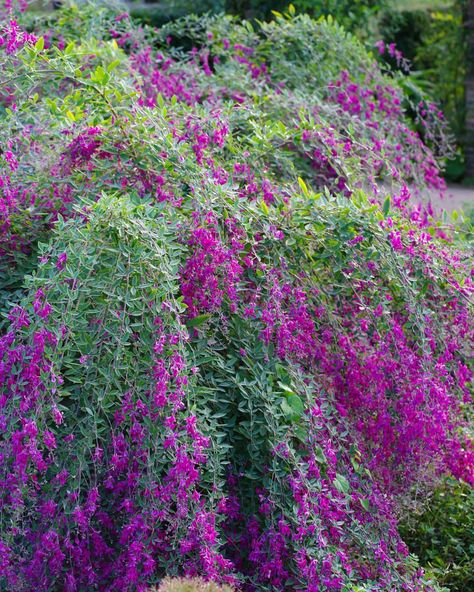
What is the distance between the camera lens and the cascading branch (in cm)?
256

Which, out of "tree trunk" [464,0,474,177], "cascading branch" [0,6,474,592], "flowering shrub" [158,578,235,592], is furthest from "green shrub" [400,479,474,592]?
"tree trunk" [464,0,474,177]

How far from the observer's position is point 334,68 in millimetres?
5121

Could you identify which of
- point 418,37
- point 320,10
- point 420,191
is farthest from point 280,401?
point 418,37

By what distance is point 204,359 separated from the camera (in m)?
2.86

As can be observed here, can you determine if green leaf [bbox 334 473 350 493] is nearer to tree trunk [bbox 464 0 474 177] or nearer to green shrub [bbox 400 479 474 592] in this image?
green shrub [bbox 400 479 474 592]

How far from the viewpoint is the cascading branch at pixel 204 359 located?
2561 mm

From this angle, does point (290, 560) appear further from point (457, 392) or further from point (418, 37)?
point (418, 37)

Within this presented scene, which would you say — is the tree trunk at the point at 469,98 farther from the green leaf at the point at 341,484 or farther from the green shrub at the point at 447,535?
the green leaf at the point at 341,484

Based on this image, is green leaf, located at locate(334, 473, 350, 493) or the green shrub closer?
green leaf, located at locate(334, 473, 350, 493)

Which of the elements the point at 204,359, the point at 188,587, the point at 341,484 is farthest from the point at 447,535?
the point at 188,587

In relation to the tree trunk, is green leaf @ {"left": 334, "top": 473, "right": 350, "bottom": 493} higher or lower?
higher

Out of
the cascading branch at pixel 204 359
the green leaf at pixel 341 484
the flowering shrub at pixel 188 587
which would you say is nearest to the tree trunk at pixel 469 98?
the cascading branch at pixel 204 359

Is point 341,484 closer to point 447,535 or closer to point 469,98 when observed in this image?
point 447,535

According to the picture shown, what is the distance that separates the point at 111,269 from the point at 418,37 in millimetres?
10179
